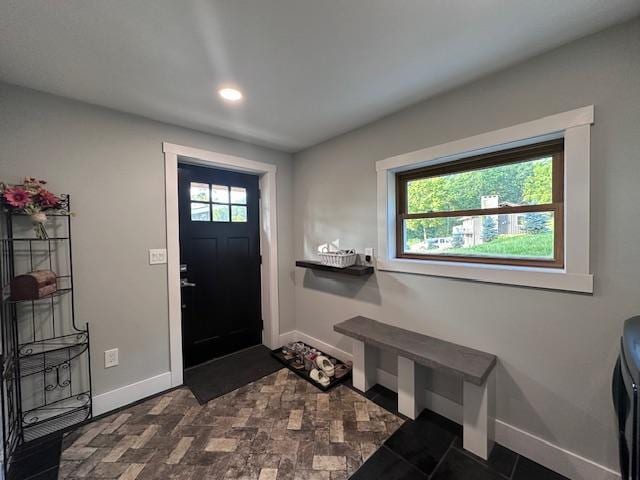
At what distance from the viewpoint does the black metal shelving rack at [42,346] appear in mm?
1643

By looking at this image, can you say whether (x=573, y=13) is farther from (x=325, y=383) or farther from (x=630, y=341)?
(x=325, y=383)

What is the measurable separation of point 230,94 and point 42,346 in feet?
7.25

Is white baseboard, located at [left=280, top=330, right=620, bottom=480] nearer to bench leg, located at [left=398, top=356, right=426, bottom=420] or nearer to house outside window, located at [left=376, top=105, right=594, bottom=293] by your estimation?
bench leg, located at [left=398, top=356, right=426, bottom=420]

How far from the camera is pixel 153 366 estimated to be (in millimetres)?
2260

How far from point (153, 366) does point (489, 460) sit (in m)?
2.60

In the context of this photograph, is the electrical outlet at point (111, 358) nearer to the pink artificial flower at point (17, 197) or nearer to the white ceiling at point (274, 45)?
the pink artificial flower at point (17, 197)

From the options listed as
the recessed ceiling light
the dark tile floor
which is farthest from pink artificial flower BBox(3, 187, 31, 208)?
the dark tile floor

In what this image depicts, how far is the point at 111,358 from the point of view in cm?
206

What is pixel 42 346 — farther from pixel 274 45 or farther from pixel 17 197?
pixel 274 45

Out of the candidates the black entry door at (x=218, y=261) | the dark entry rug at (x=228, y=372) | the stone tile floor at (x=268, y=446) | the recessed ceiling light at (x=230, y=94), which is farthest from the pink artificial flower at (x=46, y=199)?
the dark entry rug at (x=228, y=372)

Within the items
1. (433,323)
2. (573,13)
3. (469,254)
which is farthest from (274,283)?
(573,13)

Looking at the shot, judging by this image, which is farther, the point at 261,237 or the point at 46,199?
the point at 261,237

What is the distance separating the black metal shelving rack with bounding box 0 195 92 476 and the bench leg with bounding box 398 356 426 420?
7.72 feet

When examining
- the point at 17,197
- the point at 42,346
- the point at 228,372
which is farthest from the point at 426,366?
the point at 17,197
